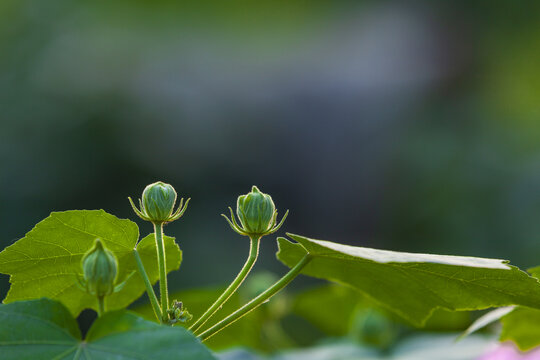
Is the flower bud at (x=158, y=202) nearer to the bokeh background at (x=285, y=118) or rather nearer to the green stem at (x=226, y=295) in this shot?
the green stem at (x=226, y=295)

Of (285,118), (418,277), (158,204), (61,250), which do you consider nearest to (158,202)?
(158,204)

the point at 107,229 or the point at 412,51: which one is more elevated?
the point at 412,51

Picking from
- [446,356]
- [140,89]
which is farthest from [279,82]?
[446,356]

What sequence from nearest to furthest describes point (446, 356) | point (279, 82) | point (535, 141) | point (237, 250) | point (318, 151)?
point (446, 356)
point (237, 250)
point (535, 141)
point (318, 151)
point (279, 82)

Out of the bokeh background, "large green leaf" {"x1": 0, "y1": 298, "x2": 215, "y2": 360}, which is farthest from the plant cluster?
the bokeh background

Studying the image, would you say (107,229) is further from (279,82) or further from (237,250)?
(279,82)

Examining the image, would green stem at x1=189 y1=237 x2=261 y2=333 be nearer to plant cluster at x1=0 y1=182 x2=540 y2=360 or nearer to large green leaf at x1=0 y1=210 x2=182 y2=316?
plant cluster at x1=0 y1=182 x2=540 y2=360
